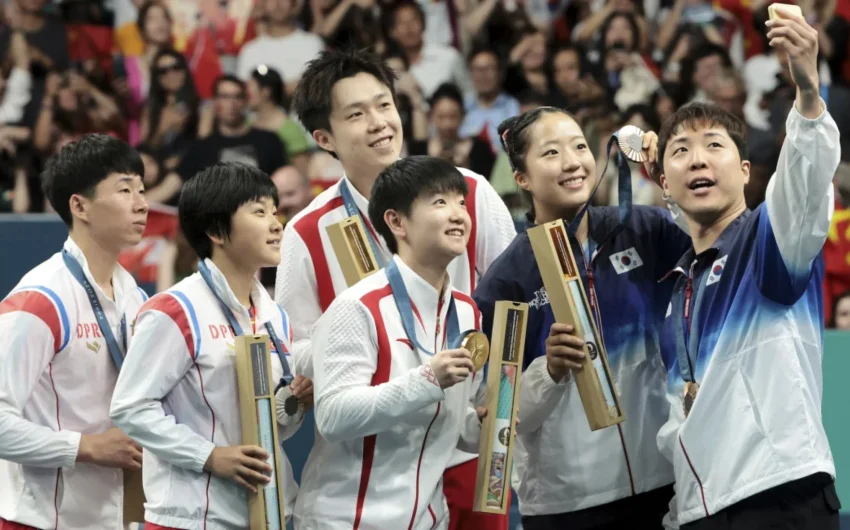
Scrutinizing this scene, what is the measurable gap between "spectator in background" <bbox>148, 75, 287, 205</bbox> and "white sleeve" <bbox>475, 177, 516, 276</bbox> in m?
3.90

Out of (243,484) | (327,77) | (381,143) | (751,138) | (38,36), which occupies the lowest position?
(243,484)

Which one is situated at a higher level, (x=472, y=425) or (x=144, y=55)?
(x=144, y=55)

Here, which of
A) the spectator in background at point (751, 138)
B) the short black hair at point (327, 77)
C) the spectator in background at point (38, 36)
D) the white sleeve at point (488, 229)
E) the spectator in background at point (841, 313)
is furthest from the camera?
the spectator in background at point (38, 36)

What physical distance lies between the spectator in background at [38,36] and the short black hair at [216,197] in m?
5.44

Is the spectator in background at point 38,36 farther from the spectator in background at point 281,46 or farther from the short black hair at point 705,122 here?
the short black hair at point 705,122

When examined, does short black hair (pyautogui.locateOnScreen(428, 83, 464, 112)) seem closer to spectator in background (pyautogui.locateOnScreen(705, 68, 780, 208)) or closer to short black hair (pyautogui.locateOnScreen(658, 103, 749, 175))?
spectator in background (pyautogui.locateOnScreen(705, 68, 780, 208))

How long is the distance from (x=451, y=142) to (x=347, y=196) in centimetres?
403

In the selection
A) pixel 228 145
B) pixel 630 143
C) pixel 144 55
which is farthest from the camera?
pixel 144 55

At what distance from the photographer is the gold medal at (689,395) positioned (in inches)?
139

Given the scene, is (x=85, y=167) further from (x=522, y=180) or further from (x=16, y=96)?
(x=16, y=96)

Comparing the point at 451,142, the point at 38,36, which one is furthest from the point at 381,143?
the point at 38,36

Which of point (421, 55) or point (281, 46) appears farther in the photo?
point (281, 46)

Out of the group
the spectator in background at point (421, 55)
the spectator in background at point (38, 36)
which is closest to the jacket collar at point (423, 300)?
the spectator in background at point (421, 55)

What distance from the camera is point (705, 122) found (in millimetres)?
3771
